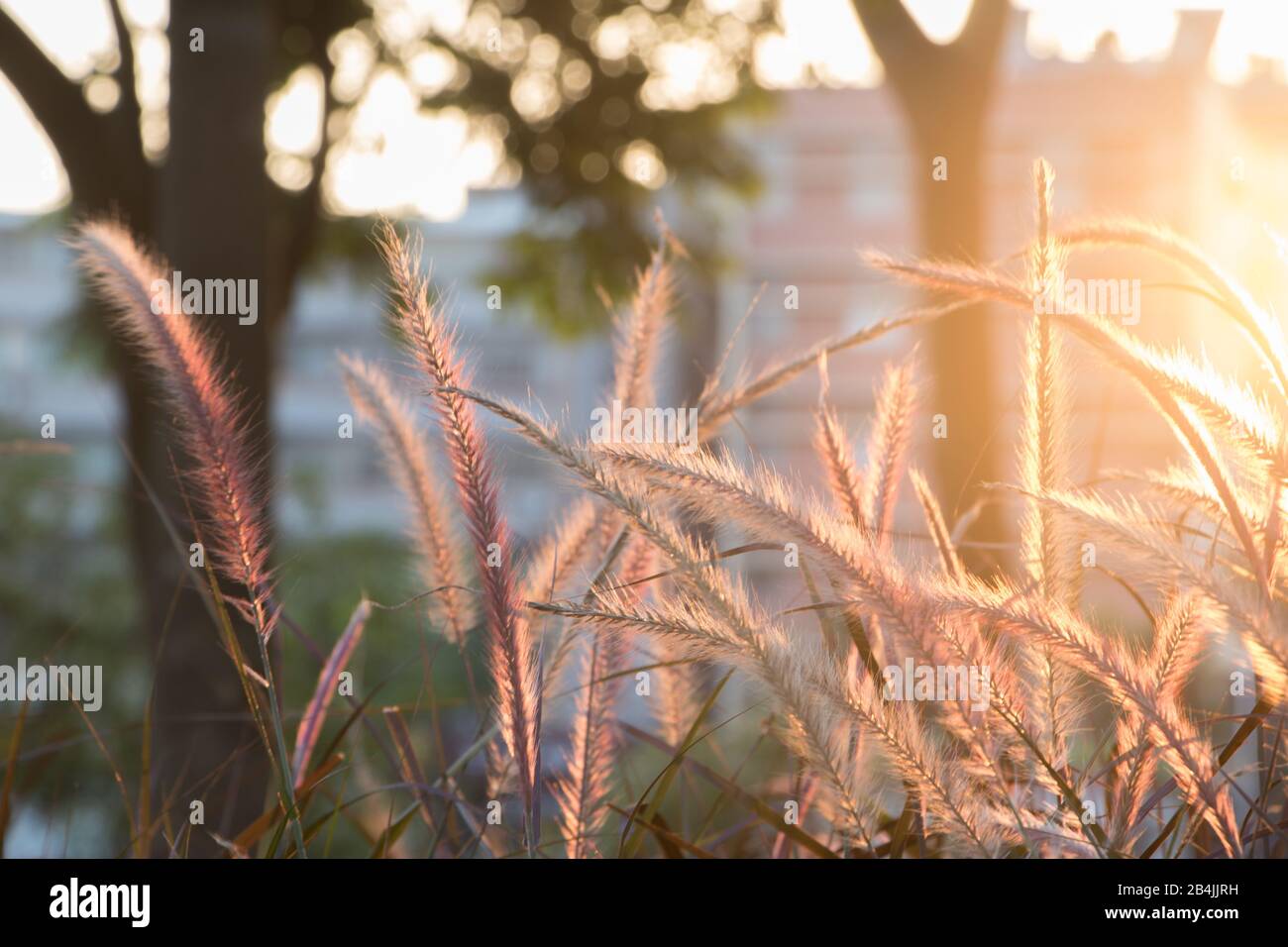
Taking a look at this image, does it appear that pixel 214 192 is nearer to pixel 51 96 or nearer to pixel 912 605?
pixel 51 96

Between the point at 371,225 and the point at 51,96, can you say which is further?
the point at 371,225

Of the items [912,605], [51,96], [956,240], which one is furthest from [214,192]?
[912,605]

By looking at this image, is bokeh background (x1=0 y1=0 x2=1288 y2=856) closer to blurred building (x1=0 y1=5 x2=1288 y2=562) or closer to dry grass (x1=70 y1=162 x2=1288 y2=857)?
dry grass (x1=70 y1=162 x2=1288 y2=857)

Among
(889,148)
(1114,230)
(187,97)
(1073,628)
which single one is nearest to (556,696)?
(1073,628)

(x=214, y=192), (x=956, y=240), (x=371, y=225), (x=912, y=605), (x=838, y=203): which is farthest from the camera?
(x=838, y=203)

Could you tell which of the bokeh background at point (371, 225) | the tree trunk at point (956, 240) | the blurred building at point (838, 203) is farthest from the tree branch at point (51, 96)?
the blurred building at point (838, 203)

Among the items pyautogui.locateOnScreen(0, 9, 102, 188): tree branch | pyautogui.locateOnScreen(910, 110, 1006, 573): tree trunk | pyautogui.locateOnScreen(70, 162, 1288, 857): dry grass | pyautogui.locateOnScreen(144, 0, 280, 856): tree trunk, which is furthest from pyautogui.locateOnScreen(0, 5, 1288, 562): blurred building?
pyautogui.locateOnScreen(70, 162, 1288, 857): dry grass

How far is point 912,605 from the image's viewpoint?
0.77 m

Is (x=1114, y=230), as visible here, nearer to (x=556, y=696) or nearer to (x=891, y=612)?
(x=891, y=612)

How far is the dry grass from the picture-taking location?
2.52 feet

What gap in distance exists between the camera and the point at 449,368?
804mm

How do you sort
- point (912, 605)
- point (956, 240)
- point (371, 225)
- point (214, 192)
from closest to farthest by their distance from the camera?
point (912, 605)
point (214, 192)
point (956, 240)
point (371, 225)

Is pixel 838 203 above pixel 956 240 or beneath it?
above
